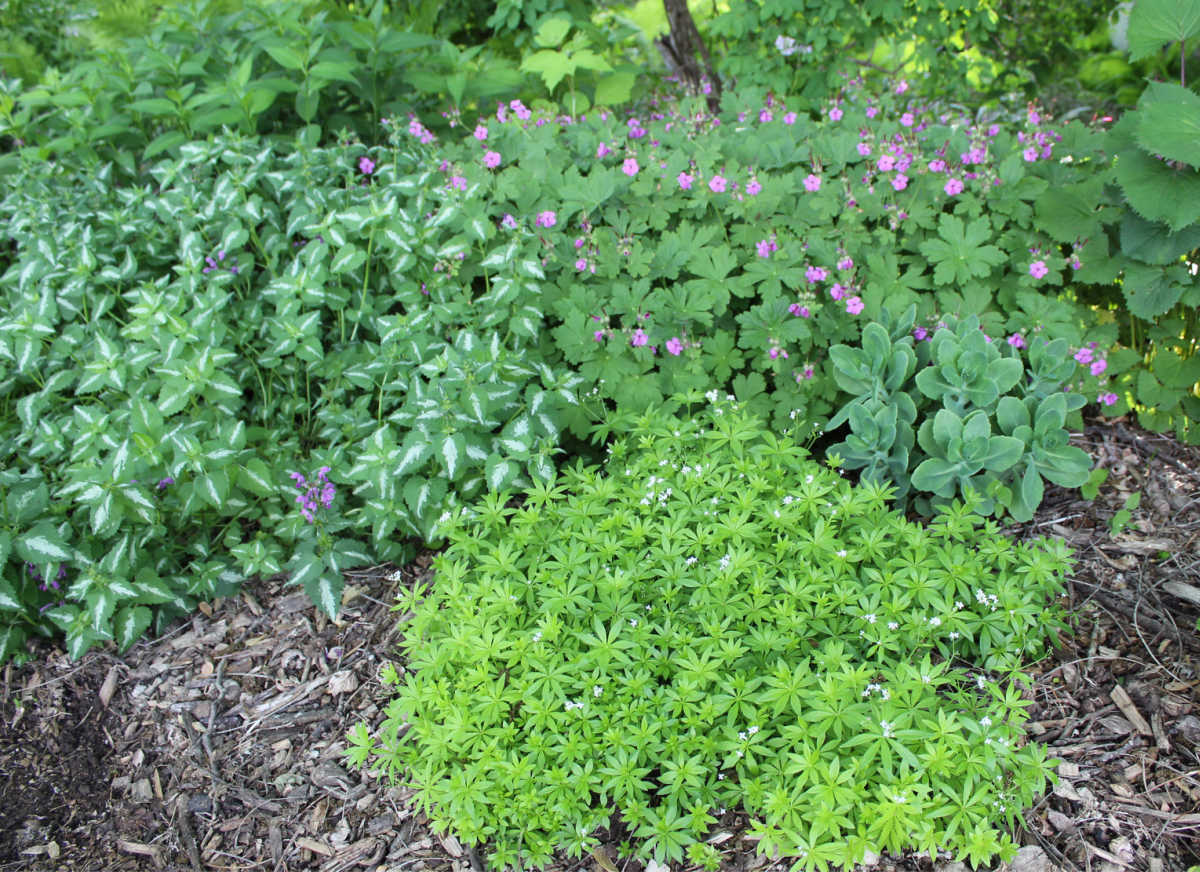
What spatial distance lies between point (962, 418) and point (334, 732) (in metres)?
1.92

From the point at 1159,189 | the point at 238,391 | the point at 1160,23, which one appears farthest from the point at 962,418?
the point at 238,391

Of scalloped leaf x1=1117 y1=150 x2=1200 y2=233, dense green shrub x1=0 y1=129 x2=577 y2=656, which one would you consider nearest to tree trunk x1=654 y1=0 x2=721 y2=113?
dense green shrub x1=0 y1=129 x2=577 y2=656

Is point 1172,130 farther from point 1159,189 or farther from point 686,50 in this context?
point 686,50

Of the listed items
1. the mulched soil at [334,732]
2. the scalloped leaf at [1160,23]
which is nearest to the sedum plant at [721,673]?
the mulched soil at [334,732]

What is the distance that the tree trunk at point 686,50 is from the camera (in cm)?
479

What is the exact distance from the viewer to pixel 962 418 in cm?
253

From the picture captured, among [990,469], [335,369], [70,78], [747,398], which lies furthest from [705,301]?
[70,78]

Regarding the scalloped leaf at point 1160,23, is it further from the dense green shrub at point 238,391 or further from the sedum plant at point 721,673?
the dense green shrub at point 238,391

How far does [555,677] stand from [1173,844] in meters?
1.35

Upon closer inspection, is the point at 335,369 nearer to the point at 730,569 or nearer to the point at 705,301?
the point at 705,301

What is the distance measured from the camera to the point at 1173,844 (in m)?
1.91

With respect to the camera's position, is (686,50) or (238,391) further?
(686,50)

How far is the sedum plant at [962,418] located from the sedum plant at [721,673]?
18 centimetres

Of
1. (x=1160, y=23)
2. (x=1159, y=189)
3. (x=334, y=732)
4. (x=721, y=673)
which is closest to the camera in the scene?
(x=721, y=673)
